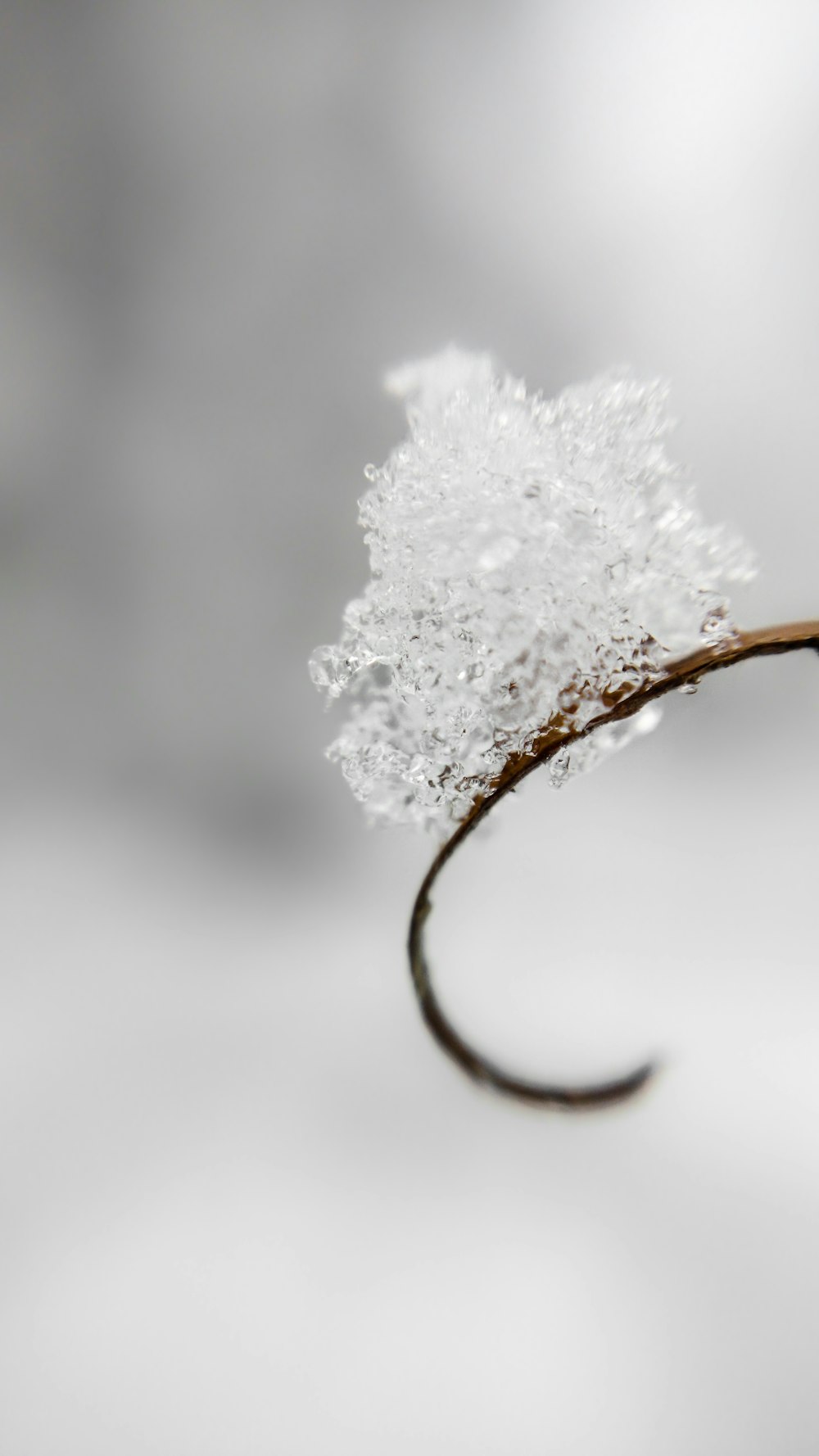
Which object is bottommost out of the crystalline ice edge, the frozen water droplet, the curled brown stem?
the curled brown stem

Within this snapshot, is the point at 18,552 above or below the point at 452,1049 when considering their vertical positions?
above

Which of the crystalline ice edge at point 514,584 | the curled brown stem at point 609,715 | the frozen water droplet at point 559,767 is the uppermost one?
the crystalline ice edge at point 514,584

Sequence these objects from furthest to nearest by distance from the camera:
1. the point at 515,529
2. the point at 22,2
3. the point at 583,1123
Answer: the point at 22,2
the point at 583,1123
the point at 515,529

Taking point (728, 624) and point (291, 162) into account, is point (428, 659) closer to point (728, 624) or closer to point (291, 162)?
point (728, 624)

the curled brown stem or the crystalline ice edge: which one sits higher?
the crystalline ice edge

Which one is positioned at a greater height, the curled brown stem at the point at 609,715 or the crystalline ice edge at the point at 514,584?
the crystalline ice edge at the point at 514,584

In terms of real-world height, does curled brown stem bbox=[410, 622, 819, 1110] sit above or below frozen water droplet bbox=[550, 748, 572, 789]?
below

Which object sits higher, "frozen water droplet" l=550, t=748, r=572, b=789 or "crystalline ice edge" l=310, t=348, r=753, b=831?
"crystalline ice edge" l=310, t=348, r=753, b=831

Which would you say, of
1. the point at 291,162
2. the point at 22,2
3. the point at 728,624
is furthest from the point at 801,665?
the point at 22,2
